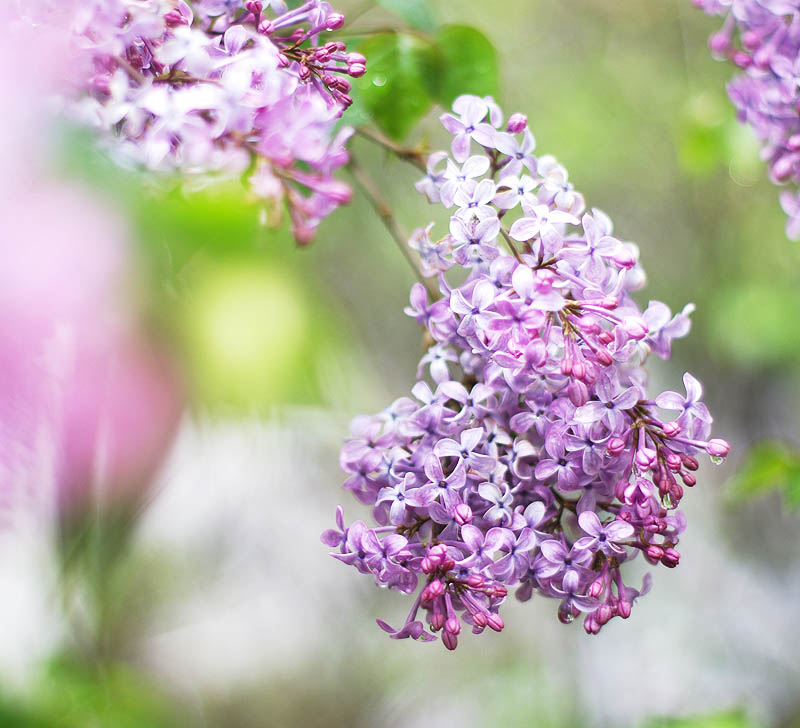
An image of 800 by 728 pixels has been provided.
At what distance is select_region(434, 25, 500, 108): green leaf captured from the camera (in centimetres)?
62

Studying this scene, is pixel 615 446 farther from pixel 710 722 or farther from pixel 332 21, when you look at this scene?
pixel 710 722

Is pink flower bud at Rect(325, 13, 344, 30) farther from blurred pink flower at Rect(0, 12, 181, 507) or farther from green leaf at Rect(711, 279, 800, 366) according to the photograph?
green leaf at Rect(711, 279, 800, 366)

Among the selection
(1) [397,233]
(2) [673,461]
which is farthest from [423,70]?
(2) [673,461]

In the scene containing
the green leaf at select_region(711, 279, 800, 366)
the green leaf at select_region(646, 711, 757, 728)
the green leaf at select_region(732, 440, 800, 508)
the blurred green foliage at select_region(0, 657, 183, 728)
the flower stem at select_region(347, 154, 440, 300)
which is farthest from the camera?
the green leaf at select_region(711, 279, 800, 366)

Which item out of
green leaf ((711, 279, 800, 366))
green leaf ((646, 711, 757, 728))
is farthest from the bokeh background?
green leaf ((646, 711, 757, 728))

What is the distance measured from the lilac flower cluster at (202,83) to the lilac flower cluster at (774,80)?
34 cm

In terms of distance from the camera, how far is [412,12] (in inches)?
23.9

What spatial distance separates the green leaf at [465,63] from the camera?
0.62m

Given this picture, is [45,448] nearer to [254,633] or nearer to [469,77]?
[469,77]

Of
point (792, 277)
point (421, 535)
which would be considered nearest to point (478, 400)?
point (421, 535)

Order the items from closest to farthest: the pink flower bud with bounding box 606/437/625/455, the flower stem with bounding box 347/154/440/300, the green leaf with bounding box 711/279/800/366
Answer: the pink flower bud with bounding box 606/437/625/455 < the flower stem with bounding box 347/154/440/300 < the green leaf with bounding box 711/279/800/366

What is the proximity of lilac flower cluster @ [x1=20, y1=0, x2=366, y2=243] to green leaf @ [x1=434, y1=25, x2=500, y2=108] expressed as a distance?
20cm

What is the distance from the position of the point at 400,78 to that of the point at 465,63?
51mm

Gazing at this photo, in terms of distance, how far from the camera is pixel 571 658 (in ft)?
5.44
